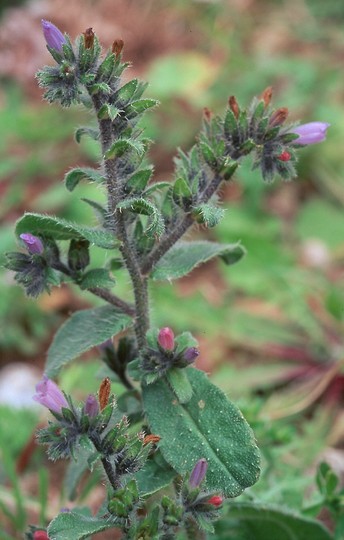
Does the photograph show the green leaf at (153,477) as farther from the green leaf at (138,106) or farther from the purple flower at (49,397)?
the green leaf at (138,106)

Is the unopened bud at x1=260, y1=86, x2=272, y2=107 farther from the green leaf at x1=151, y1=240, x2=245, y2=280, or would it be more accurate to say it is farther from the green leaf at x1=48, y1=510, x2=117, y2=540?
the green leaf at x1=48, y1=510, x2=117, y2=540

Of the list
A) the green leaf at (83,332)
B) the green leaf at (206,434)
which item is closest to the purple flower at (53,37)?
the green leaf at (83,332)

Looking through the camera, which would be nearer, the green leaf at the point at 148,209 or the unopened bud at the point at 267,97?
the green leaf at the point at 148,209

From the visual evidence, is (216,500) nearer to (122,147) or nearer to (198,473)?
(198,473)

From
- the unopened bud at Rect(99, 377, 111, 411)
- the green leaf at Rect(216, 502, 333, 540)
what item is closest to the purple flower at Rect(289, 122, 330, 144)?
the unopened bud at Rect(99, 377, 111, 411)

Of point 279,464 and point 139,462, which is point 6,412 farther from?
point 139,462

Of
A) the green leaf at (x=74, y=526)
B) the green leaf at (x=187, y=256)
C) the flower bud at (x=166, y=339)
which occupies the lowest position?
the green leaf at (x=74, y=526)

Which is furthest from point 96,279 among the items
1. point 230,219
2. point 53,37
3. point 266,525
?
point 230,219
